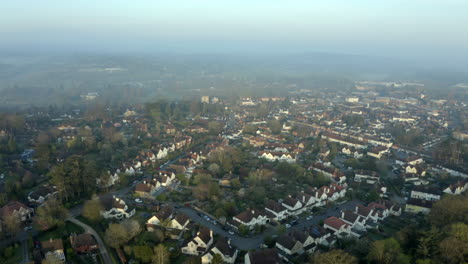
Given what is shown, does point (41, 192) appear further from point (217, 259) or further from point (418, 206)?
point (418, 206)

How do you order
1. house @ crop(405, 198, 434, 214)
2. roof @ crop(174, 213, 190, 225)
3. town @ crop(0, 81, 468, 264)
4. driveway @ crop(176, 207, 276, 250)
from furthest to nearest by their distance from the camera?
house @ crop(405, 198, 434, 214) < roof @ crop(174, 213, 190, 225) < driveway @ crop(176, 207, 276, 250) < town @ crop(0, 81, 468, 264)

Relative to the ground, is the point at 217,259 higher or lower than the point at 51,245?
higher

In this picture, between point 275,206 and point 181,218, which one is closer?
point 181,218

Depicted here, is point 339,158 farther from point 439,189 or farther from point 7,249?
point 7,249

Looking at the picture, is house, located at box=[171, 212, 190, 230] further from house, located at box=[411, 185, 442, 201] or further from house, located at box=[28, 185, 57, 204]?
house, located at box=[411, 185, 442, 201]

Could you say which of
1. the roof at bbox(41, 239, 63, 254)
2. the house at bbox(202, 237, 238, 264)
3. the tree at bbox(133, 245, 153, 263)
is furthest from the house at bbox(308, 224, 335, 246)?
the roof at bbox(41, 239, 63, 254)

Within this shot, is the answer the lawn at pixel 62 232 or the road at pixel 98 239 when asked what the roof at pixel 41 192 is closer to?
the road at pixel 98 239

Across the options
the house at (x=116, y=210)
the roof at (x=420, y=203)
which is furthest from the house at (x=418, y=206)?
the house at (x=116, y=210)

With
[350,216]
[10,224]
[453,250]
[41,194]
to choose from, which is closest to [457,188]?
[350,216]
